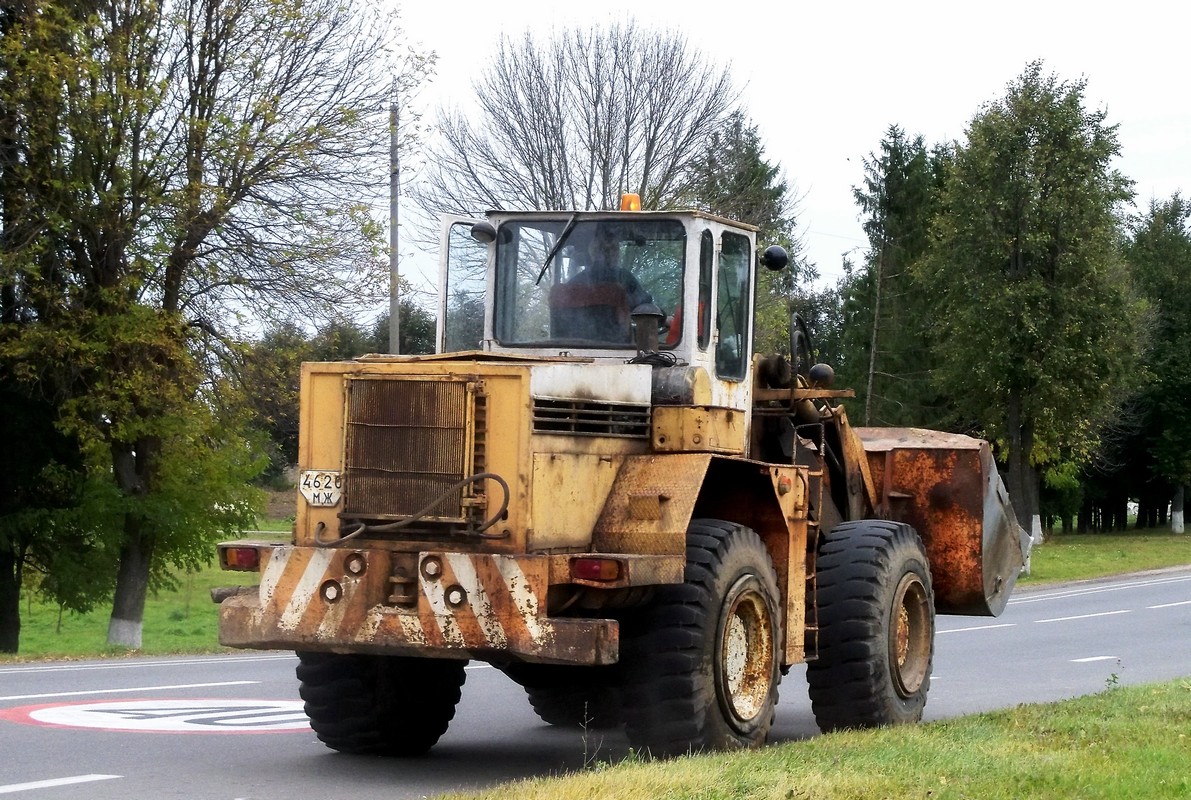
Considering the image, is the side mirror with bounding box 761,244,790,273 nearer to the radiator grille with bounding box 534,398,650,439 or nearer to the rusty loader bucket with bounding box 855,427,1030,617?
the radiator grille with bounding box 534,398,650,439

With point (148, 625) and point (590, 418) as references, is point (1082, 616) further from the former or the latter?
point (148, 625)

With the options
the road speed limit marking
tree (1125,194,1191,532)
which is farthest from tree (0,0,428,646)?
tree (1125,194,1191,532)

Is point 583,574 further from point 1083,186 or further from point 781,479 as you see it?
point 1083,186

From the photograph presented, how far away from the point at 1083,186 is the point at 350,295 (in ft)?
95.0

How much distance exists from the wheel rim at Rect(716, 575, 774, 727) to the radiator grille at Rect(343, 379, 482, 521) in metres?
1.53

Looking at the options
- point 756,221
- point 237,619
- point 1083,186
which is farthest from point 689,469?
point 1083,186

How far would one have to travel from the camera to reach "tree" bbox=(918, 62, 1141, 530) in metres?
48.2

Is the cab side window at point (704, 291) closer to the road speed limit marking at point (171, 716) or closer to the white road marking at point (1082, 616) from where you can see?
the road speed limit marking at point (171, 716)

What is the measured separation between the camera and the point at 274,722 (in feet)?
35.4

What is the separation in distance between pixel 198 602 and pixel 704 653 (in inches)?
1529

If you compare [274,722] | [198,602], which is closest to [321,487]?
[274,722]

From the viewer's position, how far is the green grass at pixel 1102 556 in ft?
123

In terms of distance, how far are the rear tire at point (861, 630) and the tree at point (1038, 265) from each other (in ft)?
126

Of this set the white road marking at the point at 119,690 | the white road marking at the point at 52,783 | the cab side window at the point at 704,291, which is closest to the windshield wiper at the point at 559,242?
the cab side window at the point at 704,291
